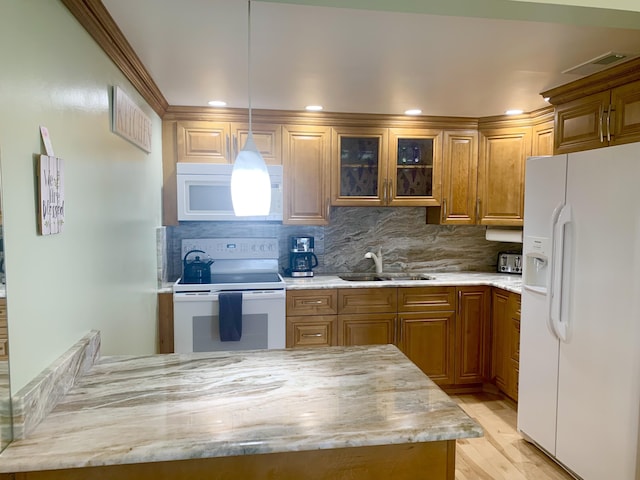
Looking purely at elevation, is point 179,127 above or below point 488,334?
above

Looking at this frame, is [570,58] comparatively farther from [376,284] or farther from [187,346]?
[187,346]

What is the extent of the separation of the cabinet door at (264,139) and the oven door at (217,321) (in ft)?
3.47

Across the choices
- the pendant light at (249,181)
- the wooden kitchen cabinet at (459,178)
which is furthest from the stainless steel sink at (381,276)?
the pendant light at (249,181)

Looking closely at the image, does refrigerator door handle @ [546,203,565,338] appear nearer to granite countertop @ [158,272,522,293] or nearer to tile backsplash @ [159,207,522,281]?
granite countertop @ [158,272,522,293]

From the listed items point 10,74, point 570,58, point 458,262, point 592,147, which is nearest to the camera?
point 10,74

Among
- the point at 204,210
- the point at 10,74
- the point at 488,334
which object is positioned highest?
→ the point at 10,74

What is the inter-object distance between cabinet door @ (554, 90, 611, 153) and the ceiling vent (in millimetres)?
178

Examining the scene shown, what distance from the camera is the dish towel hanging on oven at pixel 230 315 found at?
9.73ft

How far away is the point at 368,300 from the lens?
10.8 ft

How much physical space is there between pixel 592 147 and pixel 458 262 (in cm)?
175

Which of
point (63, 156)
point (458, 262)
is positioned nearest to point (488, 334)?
point (458, 262)

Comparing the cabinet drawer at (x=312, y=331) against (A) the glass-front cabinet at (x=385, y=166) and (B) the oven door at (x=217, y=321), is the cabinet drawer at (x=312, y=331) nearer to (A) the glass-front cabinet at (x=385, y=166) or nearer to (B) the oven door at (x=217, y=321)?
(B) the oven door at (x=217, y=321)

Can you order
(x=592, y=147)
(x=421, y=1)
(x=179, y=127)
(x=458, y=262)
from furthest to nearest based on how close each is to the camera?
(x=458, y=262) < (x=179, y=127) < (x=592, y=147) < (x=421, y=1)

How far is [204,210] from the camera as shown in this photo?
3.21 metres
